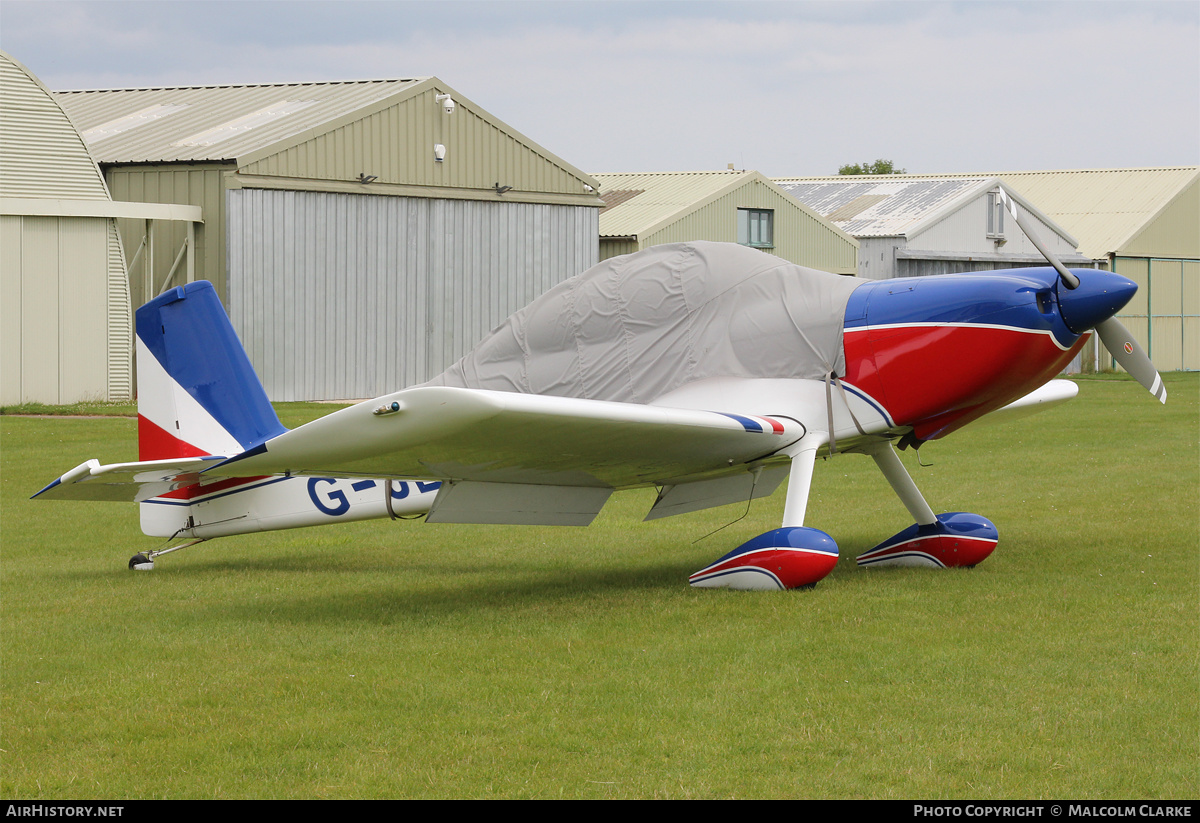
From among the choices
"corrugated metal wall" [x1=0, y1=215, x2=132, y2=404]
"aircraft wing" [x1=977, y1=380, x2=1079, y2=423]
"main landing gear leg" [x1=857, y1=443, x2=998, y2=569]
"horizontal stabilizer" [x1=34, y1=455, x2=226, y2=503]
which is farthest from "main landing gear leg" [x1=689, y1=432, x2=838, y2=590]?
"corrugated metal wall" [x1=0, y1=215, x2=132, y2=404]

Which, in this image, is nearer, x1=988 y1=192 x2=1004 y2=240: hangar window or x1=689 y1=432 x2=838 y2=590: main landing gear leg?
x1=689 y1=432 x2=838 y2=590: main landing gear leg

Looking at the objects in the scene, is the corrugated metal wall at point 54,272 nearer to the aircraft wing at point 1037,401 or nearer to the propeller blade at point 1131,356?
the aircraft wing at point 1037,401

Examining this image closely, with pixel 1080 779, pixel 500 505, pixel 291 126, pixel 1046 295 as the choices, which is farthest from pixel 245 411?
pixel 291 126

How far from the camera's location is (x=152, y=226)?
27.6 meters

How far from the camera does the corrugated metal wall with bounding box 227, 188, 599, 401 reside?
89.4 ft

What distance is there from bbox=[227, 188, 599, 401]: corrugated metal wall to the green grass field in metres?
16.0

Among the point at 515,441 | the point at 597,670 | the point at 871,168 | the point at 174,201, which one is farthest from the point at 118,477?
the point at 871,168

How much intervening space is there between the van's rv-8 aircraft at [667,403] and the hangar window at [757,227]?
30.9 m

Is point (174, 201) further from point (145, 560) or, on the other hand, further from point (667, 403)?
point (667, 403)

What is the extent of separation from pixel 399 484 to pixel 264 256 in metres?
19.2

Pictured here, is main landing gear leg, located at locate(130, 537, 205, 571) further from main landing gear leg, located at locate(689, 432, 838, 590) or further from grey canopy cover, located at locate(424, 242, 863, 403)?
main landing gear leg, located at locate(689, 432, 838, 590)

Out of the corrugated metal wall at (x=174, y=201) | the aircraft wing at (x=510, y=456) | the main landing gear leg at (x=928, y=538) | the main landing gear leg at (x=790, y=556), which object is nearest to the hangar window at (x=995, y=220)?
the corrugated metal wall at (x=174, y=201)

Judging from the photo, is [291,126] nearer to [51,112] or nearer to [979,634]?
[51,112]

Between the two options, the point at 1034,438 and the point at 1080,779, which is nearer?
the point at 1080,779
